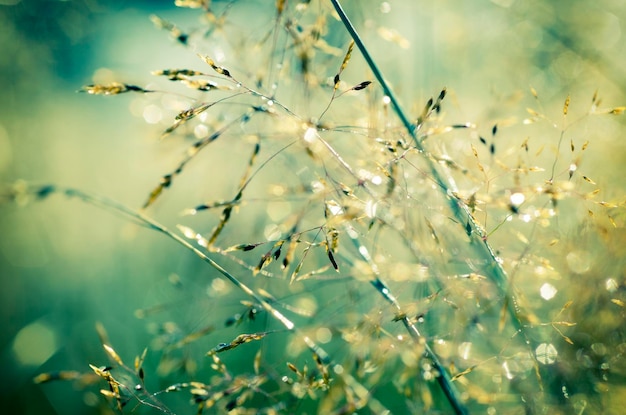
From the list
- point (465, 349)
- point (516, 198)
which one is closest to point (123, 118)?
point (465, 349)

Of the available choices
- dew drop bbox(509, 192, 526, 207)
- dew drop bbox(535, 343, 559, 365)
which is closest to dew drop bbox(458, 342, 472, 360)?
dew drop bbox(535, 343, 559, 365)

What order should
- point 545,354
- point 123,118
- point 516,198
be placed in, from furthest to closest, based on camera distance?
1. point 123,118
2. point 545,354
3. point 516,198

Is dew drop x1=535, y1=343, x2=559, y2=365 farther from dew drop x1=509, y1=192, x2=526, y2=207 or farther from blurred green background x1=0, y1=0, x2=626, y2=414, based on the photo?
dew drop x1=509, y1=192, x2=526, y2=207

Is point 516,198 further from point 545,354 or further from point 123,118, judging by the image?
point 123,118

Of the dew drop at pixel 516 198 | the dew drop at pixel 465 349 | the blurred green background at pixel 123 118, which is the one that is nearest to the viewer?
the dew drop at pixel 516 198

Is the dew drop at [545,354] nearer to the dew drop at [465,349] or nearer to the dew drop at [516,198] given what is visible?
the dew drop at [465,349]

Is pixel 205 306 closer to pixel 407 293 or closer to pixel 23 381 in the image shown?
pixel 407 293

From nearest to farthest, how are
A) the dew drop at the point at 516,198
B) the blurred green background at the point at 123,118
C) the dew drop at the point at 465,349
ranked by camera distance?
1. the dew drop at the point at 516,198
2. the dew drop at the point at 465,349
3. the blurred green background at the point at 123,118

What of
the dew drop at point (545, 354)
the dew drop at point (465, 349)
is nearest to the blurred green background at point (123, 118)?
the dew drop at point (545, 354)
